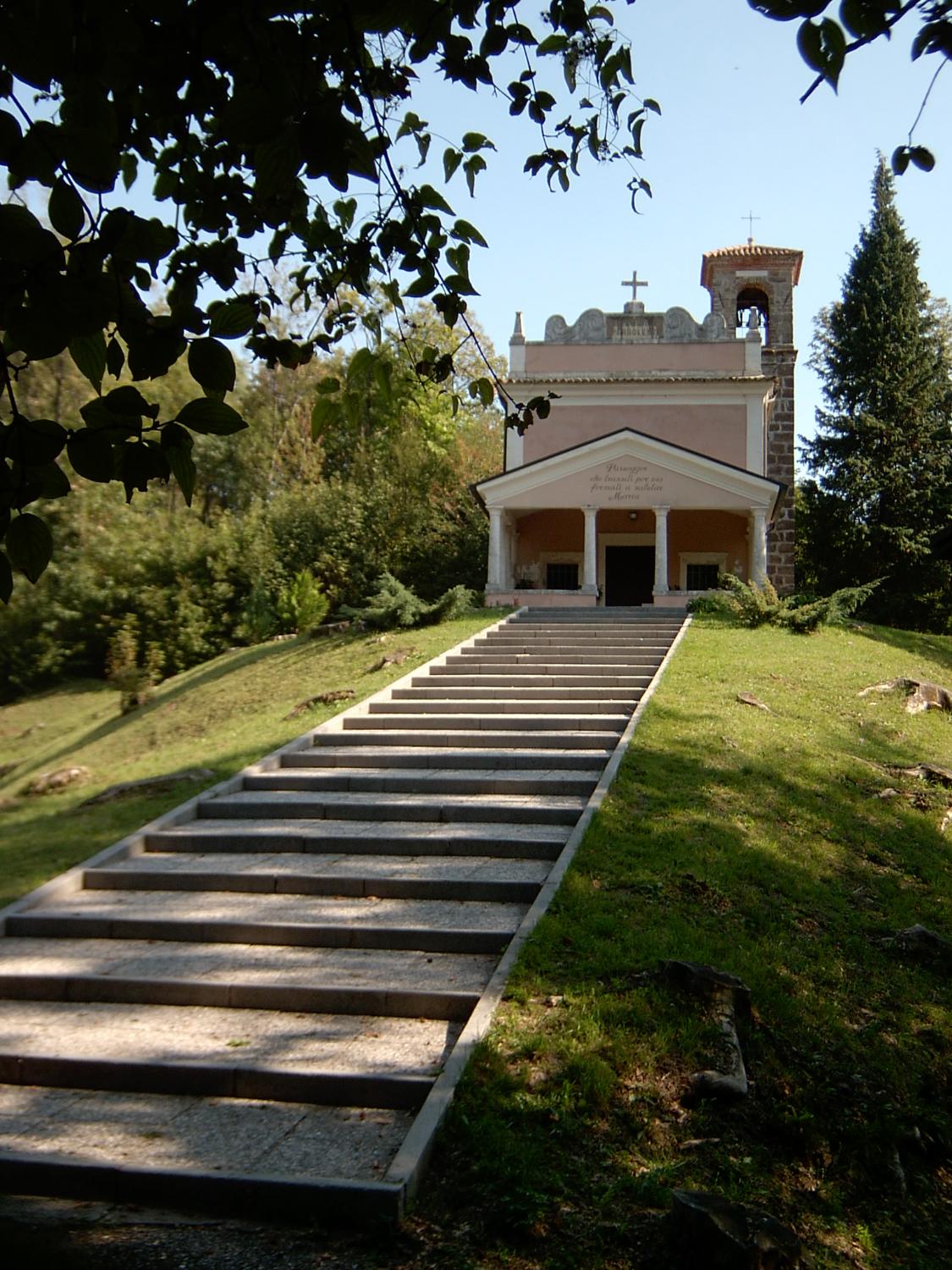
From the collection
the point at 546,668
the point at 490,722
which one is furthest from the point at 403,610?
the point at 490,722

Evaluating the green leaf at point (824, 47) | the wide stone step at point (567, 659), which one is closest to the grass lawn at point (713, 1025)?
the green leaf at point (824, 47)

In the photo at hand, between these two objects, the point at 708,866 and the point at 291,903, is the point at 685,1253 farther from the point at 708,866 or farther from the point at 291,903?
the point at 291,903

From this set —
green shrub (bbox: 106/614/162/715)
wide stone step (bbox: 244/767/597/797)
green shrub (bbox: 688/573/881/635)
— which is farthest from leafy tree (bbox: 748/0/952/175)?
green shrub (bbox: 106/614/162/715)

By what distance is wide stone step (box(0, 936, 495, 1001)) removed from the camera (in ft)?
22.9

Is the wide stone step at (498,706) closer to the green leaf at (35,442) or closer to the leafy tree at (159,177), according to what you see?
the leafy tree at (159,177)

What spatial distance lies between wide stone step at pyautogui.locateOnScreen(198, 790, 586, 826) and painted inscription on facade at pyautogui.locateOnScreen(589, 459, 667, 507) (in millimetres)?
15099

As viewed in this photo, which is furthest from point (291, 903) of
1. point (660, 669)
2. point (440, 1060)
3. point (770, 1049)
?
point (660, 669)

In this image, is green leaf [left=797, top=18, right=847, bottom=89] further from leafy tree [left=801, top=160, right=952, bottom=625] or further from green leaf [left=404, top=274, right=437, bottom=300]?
leafy tree [left=801, top=160, right=952, bottom=625]

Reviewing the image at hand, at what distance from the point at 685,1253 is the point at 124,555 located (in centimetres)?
2863

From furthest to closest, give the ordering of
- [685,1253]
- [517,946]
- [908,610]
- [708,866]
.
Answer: [908,610]
[708,866]
[517,946]
[685,1253]

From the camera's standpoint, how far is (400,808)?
36.5 ft

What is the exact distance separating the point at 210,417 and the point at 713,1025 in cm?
448

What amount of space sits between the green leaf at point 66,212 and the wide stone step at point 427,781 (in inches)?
348

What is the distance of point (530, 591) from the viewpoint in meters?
25.9
